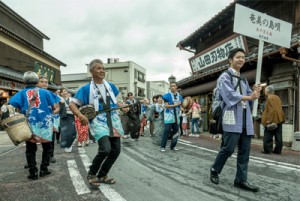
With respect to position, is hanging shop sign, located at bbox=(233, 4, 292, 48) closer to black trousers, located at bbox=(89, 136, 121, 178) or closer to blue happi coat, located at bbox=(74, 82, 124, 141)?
blue happi coat, located at bbox=(74, 82, 124, 141)

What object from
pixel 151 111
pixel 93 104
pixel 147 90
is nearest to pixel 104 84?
pixel 93 104

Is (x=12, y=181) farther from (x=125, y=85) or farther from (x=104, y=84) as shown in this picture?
(x=125, y=85)

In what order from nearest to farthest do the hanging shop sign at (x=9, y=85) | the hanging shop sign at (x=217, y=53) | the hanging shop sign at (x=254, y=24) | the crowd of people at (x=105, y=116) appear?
the crowd of people at (x=105, y=116) → the hanging shop sign at (x=254, y=24) → the hanging shop sign at (x=217, y=53) → the hanging shop sign at (x=9, y=85)

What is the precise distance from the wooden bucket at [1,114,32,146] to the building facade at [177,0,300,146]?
16.4 feet

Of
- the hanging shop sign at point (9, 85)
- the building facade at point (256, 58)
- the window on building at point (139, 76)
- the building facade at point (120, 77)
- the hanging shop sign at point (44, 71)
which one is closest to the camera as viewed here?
the building facade at point (256, 58)

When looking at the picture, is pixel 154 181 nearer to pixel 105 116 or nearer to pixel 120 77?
pixel 105 116

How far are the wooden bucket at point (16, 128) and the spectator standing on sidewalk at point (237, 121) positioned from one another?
2989mm

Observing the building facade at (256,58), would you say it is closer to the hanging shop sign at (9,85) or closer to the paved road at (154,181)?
the paved road at (154,181)

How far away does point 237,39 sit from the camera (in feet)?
39.6

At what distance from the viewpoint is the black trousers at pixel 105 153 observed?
365cm

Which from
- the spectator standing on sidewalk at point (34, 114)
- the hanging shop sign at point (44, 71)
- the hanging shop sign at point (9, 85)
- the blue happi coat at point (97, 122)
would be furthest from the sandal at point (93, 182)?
the hanging shop sign at point (44, 71)

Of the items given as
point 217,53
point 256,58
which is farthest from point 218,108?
point 217,53

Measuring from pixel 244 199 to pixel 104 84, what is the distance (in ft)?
8.33

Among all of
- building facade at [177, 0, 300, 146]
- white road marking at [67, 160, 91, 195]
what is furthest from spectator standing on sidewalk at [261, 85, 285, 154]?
white road marking at [67, 160, 91, 195]
